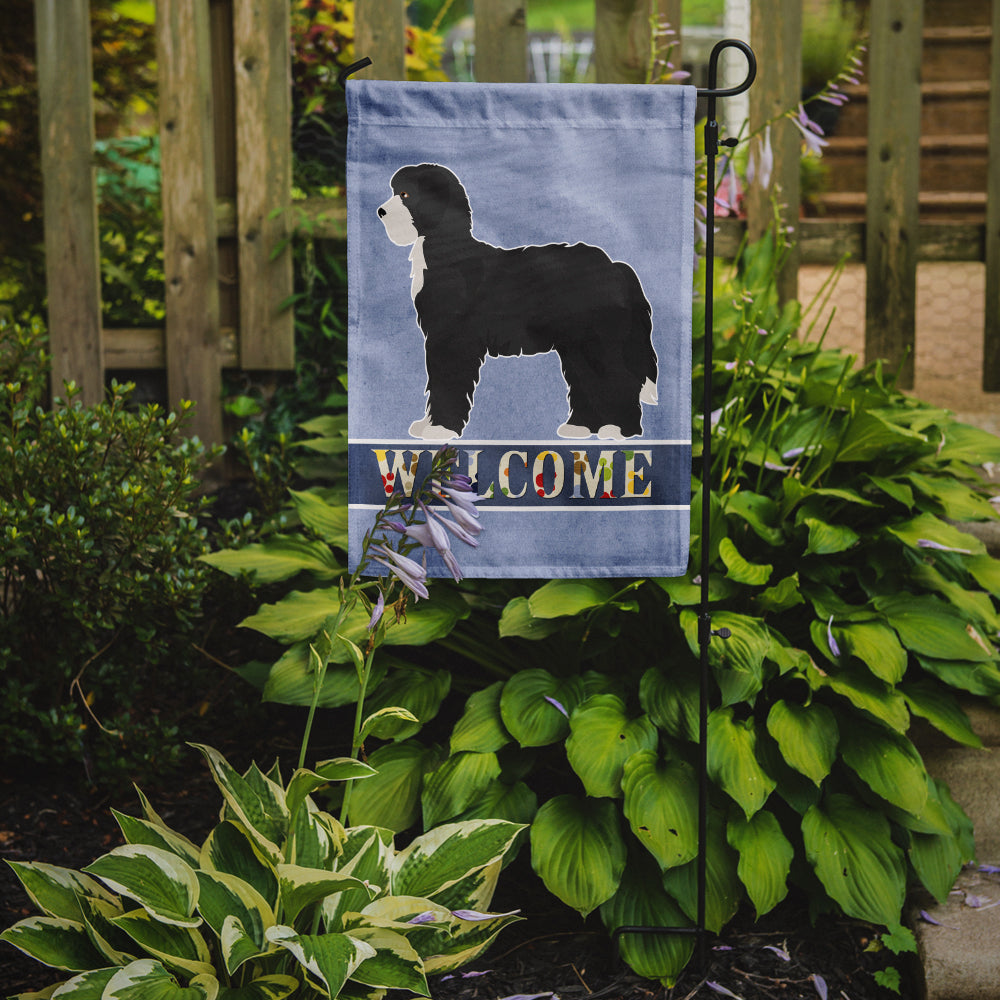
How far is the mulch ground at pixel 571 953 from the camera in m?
1.86

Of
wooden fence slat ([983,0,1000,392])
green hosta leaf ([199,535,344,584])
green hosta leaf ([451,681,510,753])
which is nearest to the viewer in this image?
green hosta leaf ([451,681,510,753])

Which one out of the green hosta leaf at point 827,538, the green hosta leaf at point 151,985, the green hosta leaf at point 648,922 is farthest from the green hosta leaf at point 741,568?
the green hosta leaf at point 151,985

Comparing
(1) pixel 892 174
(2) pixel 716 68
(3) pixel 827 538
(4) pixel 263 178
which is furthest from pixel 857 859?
(4) pixel 263 178

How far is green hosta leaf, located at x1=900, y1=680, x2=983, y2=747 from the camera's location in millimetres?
2096

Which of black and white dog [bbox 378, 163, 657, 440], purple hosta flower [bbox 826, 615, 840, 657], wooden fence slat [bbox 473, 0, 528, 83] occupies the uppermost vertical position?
wooden fence slat [bbox 473, 0, 528, 83]

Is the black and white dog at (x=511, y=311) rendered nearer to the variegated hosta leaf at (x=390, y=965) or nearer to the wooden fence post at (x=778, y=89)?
the variegated hosta leaf at (x=390, y=965)

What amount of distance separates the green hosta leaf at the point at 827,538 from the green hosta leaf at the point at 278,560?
105cm

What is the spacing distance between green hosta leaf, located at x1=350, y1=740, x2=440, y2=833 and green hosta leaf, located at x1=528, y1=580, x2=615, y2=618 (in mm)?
388

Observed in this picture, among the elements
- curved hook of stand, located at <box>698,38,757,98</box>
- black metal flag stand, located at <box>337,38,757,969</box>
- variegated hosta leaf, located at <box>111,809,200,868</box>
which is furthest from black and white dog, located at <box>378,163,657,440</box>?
variegated hosta leaf, located at <box>111,809,200,868</box>

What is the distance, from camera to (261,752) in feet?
8.15

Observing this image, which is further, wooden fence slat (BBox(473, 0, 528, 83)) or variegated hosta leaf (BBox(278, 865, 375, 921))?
wooden fence slat (BBox(473, 0, 528, 83))

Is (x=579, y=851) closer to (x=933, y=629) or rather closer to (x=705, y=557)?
(x=705, y=557)

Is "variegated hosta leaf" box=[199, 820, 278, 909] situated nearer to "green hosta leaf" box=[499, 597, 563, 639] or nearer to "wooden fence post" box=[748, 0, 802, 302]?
"green hosta leaf" box=[499, 597, 563, 639]

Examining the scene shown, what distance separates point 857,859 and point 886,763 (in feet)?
0.61
